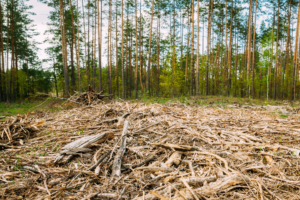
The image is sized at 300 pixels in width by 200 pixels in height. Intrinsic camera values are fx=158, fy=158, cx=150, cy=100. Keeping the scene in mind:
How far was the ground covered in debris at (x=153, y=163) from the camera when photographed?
155 centimetres

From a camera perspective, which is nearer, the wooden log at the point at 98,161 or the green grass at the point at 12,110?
the wooden log at the point at 98,161

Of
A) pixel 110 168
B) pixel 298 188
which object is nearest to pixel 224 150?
pixel 298 188

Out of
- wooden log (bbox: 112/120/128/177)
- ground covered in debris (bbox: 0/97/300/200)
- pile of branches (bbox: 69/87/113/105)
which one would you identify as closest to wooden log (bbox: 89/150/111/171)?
ground covered in debris (bbox: 0/97/300/200)

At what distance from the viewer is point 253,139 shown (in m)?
2.52

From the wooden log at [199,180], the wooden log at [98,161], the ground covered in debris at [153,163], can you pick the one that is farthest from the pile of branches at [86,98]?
the wooden log at [199,180]

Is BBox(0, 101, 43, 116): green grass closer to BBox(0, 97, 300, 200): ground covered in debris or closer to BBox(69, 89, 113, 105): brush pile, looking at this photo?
BBox(69, 89, 113, 105): brush pile

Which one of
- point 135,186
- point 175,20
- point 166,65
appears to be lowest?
point 135,186

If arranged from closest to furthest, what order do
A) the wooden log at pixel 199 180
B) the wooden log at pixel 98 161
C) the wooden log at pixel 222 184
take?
the wooden log at pixel 222 184 < the wooden log at pixel 199 180 < the wooden log at pixel 98 161

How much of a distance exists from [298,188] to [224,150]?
83 centimetres

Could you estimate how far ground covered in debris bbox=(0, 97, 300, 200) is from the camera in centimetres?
155

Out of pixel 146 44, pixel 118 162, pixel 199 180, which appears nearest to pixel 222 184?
pixel 199 180

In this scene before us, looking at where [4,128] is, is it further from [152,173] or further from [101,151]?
[152,173]

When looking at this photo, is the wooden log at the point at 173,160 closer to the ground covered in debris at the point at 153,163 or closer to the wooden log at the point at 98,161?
the ground covered in debris at the point at 153,163

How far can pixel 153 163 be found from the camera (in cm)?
202
